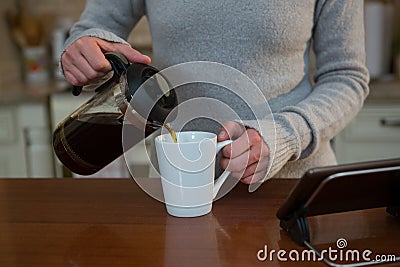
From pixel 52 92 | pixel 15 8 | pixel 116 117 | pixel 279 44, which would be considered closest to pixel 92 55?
pixel 116 117

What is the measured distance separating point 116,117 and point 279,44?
1.24 ft

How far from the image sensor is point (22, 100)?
1.99 meters

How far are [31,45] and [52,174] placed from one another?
0.60m

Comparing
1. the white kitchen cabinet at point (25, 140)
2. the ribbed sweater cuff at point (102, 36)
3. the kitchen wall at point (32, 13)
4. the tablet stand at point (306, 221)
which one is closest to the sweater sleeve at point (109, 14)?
the ribbed sweater cuff at point (102, 36)

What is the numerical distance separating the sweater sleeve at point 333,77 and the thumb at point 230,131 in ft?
0.41

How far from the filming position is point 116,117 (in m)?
0.83

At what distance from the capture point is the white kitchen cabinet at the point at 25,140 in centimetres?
200

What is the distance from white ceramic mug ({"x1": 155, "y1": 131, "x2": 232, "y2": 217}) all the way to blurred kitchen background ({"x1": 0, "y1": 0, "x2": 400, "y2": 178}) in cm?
104

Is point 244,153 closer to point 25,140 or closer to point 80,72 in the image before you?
Result: point 80,72

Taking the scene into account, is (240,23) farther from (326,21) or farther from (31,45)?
(31,45)

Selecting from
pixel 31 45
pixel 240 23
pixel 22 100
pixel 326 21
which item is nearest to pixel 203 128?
pixel 240 23

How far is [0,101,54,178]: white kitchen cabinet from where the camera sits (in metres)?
2.00

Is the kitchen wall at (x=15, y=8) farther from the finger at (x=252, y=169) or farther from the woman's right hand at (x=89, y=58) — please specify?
the finger at (x=252, y=169)

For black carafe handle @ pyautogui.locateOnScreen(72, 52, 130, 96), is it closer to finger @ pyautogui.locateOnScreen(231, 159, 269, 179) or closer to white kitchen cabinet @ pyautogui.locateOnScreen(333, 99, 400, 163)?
finger @ pyautogui.locateOnScreen(231, 159, 269, 179)
